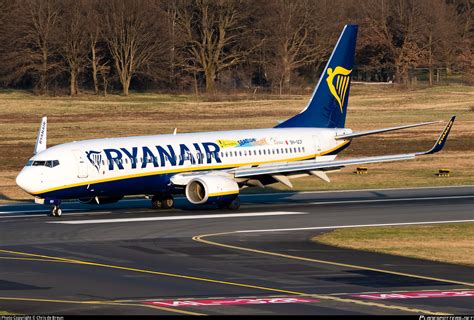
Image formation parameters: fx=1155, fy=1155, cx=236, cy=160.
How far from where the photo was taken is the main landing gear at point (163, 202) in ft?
184

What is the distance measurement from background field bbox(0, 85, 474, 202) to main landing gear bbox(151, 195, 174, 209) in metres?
10.5

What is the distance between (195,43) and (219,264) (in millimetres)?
123250

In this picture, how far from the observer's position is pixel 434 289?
30.7m

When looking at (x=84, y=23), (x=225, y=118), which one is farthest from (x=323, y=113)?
(x=84, y=23)

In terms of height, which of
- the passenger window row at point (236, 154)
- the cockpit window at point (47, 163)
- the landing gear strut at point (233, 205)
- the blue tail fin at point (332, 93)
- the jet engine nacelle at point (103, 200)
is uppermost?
the blue tail fin at point (332, 93)

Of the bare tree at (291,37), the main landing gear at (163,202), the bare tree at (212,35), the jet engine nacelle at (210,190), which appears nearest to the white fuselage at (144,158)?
the jet engine nacelle at (210,190)

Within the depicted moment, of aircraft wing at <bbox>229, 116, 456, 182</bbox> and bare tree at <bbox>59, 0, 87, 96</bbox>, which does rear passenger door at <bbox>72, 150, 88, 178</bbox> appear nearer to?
aircraft wing at <bbox>229, 116, 456, 182</bbox>

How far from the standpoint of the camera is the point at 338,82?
6291cm

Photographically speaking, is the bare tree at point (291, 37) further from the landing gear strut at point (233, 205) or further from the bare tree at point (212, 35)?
the landing gear strut at point (233, 205)

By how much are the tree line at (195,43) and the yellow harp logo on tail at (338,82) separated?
3518 inches

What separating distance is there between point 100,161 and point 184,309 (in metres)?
24.9

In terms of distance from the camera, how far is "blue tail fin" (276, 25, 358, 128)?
204 ft

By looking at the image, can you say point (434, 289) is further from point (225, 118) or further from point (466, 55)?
point (466, 55)

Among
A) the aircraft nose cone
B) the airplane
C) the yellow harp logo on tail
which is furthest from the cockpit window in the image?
the yellow harp logo on tail
